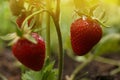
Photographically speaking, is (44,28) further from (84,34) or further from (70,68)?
(70,68)

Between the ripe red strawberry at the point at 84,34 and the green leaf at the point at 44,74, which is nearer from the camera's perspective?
the ripe red strawberry at the point at 84,34

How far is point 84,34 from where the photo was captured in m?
1.38

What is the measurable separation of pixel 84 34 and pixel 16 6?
0.31 metres

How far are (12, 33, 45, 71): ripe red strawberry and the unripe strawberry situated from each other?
202 mm

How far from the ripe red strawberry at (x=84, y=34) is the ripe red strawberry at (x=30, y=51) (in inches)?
4.6

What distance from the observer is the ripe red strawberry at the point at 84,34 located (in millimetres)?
1377

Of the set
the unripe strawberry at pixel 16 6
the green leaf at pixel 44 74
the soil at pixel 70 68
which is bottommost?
the soil at pixel 70 68

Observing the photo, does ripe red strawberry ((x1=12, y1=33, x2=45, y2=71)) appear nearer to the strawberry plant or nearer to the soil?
the strawberry plant

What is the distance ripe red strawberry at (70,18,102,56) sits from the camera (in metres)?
1.38

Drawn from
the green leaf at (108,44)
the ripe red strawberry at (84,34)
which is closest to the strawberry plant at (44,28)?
the ripe red strawberry at (84,34)

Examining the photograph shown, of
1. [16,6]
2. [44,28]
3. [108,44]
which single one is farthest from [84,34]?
[108,44]

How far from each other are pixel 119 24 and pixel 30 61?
7.42ft

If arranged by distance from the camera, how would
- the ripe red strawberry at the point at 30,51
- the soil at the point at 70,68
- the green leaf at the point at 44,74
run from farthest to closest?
1. the soil at the point at 70,68
2. the green leaf at the point at 44,74
3. the ripe red strawberry at the point at 30,51

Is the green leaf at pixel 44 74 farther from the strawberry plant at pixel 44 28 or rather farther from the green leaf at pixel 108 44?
the green leaf at pixel 108 44
